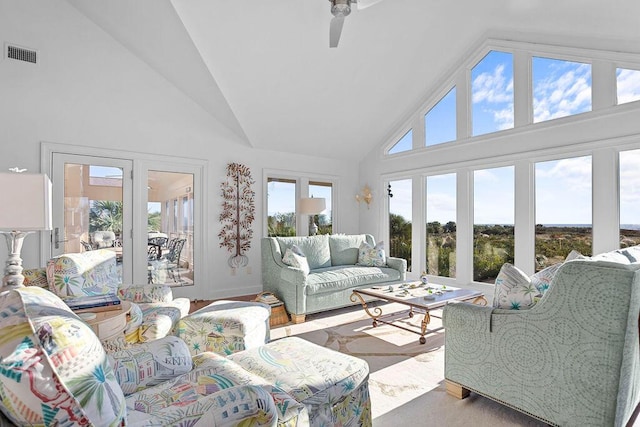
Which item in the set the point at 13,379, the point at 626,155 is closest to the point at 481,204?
the point at 626,155

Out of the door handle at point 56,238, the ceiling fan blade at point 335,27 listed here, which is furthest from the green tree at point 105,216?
the ceiling fan blade at point 335,27

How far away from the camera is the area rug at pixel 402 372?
211 cm

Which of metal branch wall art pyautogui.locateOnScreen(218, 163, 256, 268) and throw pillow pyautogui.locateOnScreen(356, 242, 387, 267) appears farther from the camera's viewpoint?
metal branch wall art pyautogui.locateOnScreen(218, 163, 256, 268)

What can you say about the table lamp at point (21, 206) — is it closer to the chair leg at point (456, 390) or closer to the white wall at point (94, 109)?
the white wall at point (94, 109)

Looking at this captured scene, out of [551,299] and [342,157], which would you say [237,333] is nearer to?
[551,299]

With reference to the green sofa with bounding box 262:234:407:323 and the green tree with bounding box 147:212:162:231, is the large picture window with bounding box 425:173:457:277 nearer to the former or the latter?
the green sofa with bounding box 262:234:407:323

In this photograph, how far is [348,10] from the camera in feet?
9.71

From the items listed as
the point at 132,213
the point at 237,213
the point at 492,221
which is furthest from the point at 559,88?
the point at 132,213

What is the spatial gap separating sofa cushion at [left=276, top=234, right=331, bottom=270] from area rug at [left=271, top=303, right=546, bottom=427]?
2.54 ft

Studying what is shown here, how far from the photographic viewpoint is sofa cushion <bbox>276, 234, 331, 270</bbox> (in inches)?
185


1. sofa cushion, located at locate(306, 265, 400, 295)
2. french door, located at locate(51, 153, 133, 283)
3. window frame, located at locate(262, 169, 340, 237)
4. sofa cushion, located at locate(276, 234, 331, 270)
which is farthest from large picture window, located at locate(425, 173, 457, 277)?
french door, located at locate(51, 153, 133, 283)

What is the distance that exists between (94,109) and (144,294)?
102 inches

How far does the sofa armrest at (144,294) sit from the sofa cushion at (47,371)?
2.21 metres

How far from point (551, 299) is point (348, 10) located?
2635mm
